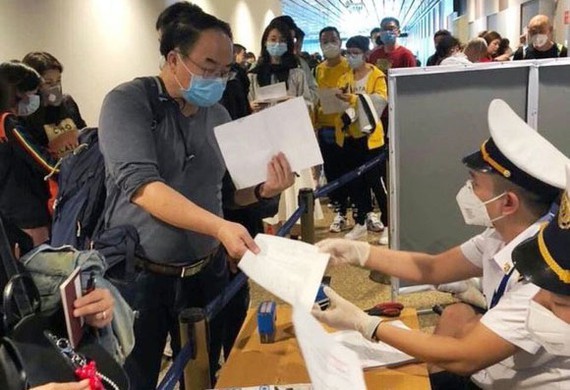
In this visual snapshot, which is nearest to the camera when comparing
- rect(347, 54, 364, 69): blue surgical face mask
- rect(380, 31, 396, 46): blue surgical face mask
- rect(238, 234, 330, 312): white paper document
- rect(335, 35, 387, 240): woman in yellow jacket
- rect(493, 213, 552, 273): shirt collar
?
rect(238, 234, 330, 312): white paper document

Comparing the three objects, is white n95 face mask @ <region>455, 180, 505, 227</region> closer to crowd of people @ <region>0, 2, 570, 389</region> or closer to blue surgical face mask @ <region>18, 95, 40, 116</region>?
crowd of people @ <region>0, 2, 570, 389</region>

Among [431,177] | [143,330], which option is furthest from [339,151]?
[143,330]

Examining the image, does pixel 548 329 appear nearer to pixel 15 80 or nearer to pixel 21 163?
pixel 21 163

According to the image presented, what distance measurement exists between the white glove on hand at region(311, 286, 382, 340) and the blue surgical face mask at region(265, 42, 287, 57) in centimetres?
297

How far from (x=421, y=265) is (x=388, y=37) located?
159 inches

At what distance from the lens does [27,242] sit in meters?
2.85

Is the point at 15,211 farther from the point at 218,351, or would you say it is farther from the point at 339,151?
the point at 339,151

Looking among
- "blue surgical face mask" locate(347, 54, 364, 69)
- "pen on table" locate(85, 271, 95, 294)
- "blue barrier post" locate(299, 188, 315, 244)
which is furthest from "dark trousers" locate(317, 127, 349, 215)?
"pen on table" locate(85, 271, 95, 294)

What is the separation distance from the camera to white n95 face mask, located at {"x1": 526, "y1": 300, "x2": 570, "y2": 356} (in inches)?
47.9

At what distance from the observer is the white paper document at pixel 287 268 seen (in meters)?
1.28

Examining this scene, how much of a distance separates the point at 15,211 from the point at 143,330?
1.56 m

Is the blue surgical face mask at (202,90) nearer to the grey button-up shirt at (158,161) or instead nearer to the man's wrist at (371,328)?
the grey button-up shirt at (158,161)

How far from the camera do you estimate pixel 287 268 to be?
1.34 meters

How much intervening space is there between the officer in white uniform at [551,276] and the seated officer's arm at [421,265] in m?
0.62
